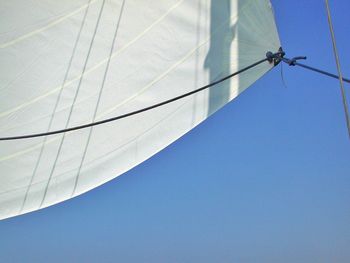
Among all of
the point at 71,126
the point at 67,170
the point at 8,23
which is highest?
the point at 8,23

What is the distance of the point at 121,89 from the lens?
325 cm

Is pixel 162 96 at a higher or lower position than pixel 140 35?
lower

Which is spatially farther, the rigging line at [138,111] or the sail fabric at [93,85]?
the sail fabric at [93,85]

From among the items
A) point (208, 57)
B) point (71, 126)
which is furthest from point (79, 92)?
point (208, 57)

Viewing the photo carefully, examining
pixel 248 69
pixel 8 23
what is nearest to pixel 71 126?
pixel 8 23

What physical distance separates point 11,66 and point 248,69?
142 centimetres

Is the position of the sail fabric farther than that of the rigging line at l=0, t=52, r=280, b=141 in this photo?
Yes

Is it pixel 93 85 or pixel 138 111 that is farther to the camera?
pixel 93 85

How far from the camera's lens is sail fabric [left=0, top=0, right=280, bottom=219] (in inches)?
125

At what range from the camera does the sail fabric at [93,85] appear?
3.18 m

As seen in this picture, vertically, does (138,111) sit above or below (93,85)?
below

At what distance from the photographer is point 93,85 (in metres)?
3.27

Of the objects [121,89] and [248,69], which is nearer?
[248,69]

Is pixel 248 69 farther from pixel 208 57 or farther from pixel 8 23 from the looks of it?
pixel 8 23
